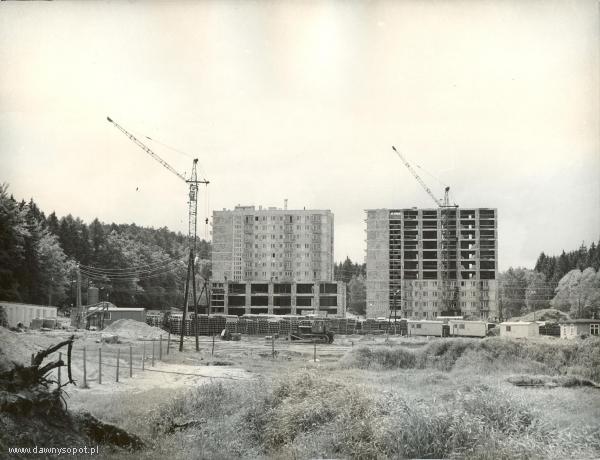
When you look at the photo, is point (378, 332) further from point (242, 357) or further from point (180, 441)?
point (180, 441)

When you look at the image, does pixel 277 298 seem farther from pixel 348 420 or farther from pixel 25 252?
pixel 348 420

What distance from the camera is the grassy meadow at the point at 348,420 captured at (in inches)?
377

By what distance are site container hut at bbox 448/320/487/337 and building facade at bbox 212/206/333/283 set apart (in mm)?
11287

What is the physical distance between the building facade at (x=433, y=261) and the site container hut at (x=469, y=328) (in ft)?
3.99

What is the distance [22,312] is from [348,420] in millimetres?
7889

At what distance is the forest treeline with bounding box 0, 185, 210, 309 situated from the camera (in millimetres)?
11969

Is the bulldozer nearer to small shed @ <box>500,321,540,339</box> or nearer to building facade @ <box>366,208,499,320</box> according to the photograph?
building facade @ <box>366,208,499,320</box>

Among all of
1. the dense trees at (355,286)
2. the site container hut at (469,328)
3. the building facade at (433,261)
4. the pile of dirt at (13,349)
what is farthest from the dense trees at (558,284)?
the dense trees at (355,286)

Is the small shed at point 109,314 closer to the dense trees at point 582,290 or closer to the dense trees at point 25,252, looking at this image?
the dense trees at point 25,252

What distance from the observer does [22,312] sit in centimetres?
1280

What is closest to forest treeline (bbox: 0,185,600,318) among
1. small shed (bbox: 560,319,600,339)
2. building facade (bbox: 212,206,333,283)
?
small shed (bbox: 560,319,600,339)

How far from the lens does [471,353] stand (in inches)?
729

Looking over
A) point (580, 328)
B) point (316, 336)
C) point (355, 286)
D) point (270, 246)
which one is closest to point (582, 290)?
point (580, 328)

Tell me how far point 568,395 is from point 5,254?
13.1 meters
